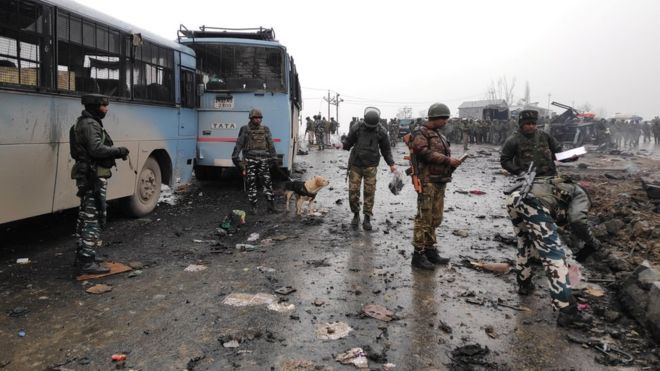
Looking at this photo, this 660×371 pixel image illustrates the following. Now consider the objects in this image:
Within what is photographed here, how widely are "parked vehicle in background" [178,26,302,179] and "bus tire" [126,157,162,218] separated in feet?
5.39

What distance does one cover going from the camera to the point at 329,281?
4488 mm

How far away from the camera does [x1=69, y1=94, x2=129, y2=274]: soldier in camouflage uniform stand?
4324 millimetres

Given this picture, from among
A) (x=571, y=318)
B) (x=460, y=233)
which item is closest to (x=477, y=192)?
(x=460, y=233)

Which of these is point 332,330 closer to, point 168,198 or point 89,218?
point 89,218

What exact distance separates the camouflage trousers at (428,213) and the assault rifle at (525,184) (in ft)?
3.09

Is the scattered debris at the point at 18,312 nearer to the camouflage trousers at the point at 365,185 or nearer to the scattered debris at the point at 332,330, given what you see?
the scattered debris at the point at 332,330

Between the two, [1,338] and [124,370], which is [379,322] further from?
[1,338]

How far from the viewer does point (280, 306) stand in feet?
12.6

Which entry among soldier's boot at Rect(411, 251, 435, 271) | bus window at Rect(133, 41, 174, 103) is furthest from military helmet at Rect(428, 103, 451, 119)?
bus window at Rect(133, 41, 174, 103)

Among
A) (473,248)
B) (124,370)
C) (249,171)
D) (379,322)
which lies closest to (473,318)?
(379,322)

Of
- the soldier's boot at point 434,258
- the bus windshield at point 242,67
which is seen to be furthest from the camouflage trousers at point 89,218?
the bus windshield at point 242,67

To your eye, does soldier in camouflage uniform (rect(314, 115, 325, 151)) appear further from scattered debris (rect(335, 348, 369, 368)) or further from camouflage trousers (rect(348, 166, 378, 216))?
scattered debris (rect(335, 348, 369, 368))

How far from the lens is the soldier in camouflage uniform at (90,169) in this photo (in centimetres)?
432

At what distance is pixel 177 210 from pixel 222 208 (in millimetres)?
794
